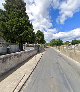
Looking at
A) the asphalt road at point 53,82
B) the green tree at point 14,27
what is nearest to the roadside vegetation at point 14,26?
the green tree at point 14,27

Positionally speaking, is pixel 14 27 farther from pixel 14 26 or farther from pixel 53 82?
pixel 53 82

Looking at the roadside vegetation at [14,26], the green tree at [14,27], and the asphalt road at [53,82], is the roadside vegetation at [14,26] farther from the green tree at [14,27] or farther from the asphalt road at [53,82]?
the asphalt road at [53,82]

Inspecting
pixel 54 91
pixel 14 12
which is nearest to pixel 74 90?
pixel 54 91

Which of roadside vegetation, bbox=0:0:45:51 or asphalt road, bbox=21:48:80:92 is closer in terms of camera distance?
asphalt road, bbox=21:48:80:92

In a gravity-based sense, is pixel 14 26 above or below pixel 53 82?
above

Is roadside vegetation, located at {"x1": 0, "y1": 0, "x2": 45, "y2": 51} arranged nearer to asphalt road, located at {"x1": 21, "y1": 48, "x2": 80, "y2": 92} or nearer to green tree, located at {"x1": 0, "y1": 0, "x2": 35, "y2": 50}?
green tree, located at {"x1": 0, "y1": 0, "x2": 35, "y2": 50}

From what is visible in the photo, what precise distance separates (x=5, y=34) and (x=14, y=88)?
4502cm

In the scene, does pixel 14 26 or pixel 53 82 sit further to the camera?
pixel 14 26

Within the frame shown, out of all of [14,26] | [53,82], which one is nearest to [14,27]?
[14,26]

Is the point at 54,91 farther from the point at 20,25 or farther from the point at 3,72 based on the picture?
the point at 20,25

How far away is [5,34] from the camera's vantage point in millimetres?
54125

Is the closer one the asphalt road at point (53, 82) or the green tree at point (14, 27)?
the asphalt road at point (53, 82)

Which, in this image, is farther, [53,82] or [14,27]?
[14,27]

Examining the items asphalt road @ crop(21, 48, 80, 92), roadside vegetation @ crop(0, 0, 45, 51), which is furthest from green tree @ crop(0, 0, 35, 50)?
asphalt road @ crop(21, 48, 80, 92)
